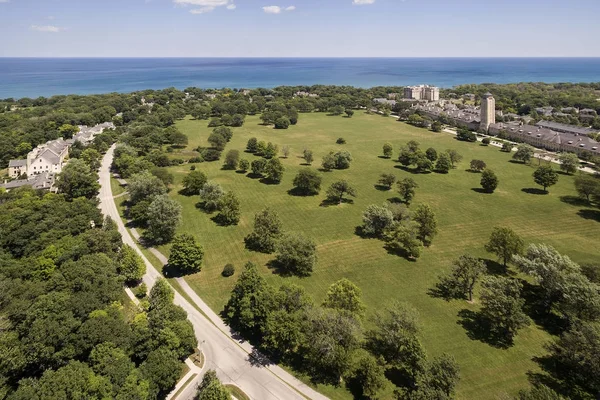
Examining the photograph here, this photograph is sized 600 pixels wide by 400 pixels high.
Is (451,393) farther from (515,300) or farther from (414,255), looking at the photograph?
(414,255)

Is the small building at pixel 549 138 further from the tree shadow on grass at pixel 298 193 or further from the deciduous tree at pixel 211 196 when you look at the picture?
the deciduous tree at pixel 211 196

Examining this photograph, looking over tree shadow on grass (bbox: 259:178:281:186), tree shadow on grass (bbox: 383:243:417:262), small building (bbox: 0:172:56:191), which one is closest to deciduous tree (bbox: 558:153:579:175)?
tree shadow on grass (bbox: 383:243:417:262)

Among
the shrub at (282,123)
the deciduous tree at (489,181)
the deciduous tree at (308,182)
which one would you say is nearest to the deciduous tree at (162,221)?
the deciduous tree at (308,182)

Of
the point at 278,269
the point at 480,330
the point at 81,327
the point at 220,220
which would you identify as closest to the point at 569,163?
the point at 480,330

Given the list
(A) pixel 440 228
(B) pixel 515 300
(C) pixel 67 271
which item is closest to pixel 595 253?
(A) pixel 440 228

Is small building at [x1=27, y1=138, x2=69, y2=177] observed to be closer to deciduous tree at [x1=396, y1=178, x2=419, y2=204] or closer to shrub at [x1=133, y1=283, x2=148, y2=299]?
shrub at [x1=133, y1=283, x2=148, y2=299]

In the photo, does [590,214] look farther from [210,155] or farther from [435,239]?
[210,155]
